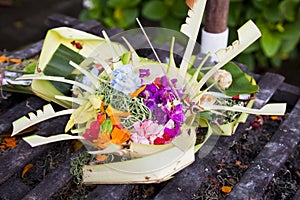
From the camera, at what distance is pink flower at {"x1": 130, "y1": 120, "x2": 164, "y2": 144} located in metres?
1.02

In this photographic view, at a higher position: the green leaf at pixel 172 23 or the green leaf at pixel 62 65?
the green leaf at pixel 62 65

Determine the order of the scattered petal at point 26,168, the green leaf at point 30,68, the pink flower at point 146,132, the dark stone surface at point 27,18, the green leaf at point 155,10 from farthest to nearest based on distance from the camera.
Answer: the dark stone surface at point 27,18 < the green leaf at point 155,10 < the green leaf at point 30,68 < the scattered petal at point 26,168 < the pink flower at point 146,132

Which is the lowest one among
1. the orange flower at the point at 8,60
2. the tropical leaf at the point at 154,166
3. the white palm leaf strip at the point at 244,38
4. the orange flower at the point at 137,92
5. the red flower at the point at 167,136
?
the orange flower at the point at 8,60

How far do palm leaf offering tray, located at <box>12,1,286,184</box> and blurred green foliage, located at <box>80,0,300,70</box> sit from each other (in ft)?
2.52

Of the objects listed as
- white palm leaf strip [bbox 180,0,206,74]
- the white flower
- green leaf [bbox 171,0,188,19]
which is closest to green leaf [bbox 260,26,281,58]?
green leaf [bbox 171,0,188,19]

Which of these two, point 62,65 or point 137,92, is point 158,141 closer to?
point 137,92

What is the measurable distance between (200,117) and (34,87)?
39 cm

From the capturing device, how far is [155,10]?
2018 mm

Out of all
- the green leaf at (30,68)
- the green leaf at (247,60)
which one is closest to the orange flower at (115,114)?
the green leaf at (30,68)

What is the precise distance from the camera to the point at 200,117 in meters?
1.14

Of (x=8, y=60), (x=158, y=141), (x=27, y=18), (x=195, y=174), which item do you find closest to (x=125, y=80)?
(x=158, y=141)

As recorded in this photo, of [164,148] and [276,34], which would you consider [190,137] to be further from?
[276,34]

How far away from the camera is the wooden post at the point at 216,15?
55.1 inches

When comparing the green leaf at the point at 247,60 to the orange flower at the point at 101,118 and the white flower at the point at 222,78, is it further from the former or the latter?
the orange flower at the point at 101,118
